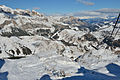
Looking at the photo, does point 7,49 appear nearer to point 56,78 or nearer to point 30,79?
point 30,79

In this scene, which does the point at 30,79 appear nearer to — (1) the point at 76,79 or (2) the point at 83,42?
(1) the point at 76,79

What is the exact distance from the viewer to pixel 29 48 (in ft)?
439

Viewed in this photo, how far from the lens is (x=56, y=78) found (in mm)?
35031

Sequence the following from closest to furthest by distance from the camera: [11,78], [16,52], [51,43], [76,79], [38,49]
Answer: [76,79] < [11,78] < [16,52] < [38,49] < [51,43]

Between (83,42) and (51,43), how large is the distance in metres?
67.6

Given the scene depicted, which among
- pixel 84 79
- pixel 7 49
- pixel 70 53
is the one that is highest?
pixel 84 79

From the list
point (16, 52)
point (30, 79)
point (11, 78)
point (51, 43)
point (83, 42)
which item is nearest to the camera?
point (30, 79)

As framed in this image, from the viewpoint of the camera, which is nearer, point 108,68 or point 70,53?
point 108,68

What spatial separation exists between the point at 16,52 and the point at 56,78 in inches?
3786

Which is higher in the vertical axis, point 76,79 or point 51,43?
point 76,79

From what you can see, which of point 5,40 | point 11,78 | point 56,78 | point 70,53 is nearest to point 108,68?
point 56,78

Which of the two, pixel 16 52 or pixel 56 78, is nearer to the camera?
pixel 56 78

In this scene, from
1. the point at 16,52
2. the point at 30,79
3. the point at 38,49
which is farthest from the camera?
the point at 38,49

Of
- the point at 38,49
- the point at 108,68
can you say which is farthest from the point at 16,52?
the point at 108,68
